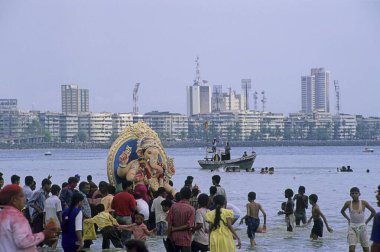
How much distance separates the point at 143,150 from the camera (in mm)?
26000

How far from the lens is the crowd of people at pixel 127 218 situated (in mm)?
10219

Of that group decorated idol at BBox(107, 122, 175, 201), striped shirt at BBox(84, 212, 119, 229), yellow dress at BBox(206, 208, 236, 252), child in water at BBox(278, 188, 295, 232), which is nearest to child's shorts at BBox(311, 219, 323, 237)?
child in water at BBox(278, 188, 295, 232)

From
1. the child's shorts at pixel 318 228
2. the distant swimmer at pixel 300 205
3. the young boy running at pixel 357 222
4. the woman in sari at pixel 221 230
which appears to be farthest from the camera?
the distant swimmer at pixel 300 205

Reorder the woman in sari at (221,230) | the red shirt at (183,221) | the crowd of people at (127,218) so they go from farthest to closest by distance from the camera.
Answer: the red shirt at (183,221)
the woman in sari at (221,230)
the crowd of people at (127,218)

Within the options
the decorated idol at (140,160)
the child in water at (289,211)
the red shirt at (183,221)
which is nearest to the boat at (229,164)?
the decorated idol at (140,160)

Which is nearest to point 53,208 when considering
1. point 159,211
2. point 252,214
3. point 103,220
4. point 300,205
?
point 103,220

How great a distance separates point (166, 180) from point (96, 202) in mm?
5295

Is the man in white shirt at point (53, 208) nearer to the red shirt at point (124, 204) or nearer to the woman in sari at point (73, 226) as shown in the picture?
the red shirt at point (124, 204)

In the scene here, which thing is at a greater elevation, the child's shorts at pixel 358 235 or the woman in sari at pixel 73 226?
the woman in sari at pixel 73 226

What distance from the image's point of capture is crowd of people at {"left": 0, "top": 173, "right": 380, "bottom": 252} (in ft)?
33.5

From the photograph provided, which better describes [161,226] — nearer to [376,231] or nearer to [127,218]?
[127,218]

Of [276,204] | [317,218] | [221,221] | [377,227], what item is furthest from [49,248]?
[276,204]

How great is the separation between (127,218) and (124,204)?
226mm

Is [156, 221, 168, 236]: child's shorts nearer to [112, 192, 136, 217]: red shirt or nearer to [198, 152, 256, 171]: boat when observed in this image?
[112, 192, 136, 217]: red shirt
